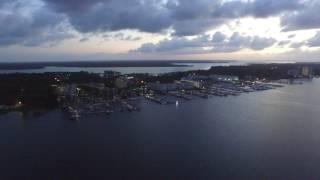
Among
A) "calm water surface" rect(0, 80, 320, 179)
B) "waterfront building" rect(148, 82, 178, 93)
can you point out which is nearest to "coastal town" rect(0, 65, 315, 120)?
"waterfront building" rect(148, 82, 178, 93)

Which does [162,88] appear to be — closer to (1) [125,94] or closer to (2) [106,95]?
(1) [125,94]

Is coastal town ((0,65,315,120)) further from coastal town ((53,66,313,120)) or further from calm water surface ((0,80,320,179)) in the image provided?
calm water surface ((0,80,320,179))

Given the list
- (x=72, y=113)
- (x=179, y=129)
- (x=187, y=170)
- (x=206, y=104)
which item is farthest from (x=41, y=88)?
(x=187, y=170)

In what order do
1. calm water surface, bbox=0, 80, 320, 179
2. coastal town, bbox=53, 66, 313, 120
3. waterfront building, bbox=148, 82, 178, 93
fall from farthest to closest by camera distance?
1. waterfront building, bbox=148, 82, 178, 93
2. coastal town, bbox=53, 66, 313, 120
3. calm water surface, bbox=0, 80, 320, 179

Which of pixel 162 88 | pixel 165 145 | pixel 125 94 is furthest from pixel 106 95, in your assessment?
pixel 165 145

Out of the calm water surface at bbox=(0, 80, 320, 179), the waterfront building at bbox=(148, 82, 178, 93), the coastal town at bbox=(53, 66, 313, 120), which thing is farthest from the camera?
the waterfront building at bbox=(148, 82, 178, 93)

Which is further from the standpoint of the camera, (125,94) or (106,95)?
(125,94)

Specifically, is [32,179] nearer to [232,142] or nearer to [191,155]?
[191,155]

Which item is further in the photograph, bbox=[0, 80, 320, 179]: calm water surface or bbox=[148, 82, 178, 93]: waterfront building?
bbox=[148, 82, 178, 93]: waterfront building

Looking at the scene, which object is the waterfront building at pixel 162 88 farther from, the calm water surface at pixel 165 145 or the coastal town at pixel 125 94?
the calm water surface at pixel 165 145
